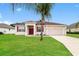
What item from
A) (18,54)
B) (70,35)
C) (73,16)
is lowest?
(18,54)

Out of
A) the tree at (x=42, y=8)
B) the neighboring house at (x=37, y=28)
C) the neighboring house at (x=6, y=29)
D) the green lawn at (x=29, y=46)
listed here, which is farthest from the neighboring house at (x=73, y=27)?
the neighboring house at (x=6, y=29)

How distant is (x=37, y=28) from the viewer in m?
5.80

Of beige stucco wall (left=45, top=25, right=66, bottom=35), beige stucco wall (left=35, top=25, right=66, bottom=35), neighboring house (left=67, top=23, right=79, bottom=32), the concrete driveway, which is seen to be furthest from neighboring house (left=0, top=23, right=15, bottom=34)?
neighboring house (left=67, top=23, right=79, bottom=32)

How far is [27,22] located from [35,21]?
186mm

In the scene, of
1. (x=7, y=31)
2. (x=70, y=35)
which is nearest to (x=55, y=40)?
(x=70, y=35)

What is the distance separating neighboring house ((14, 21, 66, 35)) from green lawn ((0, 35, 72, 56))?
141 mm

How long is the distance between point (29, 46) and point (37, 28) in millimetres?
460

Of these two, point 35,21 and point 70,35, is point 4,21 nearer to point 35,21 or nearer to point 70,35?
point 35,21

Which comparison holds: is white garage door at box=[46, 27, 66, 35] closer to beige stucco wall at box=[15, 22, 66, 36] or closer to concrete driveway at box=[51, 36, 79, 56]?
beige stucco wall at box=[15, 22, 66, 36]

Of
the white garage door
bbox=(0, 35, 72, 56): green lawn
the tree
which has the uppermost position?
the tree

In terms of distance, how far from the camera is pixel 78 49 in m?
5.61

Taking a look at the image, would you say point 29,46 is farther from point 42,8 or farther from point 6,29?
point 42,8

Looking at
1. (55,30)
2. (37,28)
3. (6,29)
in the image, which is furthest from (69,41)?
→ (6,29)

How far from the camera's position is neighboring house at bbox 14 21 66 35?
18.8 ft
